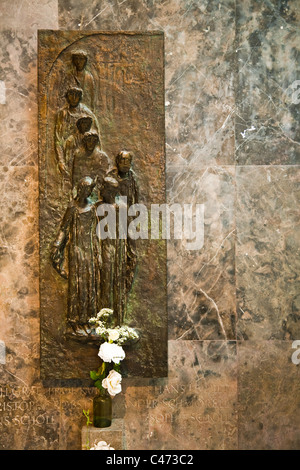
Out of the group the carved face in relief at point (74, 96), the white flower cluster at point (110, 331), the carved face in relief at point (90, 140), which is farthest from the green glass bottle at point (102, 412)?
the carved face in relief at point (74, 96)

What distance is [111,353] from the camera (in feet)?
8.08

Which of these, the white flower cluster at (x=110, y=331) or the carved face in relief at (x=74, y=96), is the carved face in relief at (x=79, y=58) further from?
the white flower cluster at (x=110, y=331)

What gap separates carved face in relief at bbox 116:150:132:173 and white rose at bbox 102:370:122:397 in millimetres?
1078

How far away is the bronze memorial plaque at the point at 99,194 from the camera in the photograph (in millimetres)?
2619

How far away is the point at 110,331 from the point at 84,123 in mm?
1112

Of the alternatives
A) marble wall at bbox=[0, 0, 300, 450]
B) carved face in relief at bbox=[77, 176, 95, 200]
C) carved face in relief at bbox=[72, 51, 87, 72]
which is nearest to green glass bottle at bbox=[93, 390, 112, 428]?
marble wall at bbox=[0, 0, 300, 450]

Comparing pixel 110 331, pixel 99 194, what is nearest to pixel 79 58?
pixel 99 194

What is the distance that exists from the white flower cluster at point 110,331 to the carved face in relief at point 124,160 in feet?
2.49

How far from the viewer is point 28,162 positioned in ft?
8.86

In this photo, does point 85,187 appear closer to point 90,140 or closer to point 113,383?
point 90,140

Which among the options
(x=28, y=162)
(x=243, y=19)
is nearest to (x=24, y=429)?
(x=28, y=162)

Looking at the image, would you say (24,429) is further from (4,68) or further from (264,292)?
(4,68)

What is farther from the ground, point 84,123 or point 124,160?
point 84,123

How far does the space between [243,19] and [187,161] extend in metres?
0.86
